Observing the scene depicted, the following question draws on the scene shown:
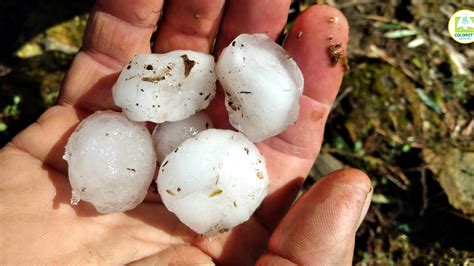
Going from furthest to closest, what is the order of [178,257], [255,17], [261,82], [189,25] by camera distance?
[189,25] → [255,17] → [261,82] → [178,257]

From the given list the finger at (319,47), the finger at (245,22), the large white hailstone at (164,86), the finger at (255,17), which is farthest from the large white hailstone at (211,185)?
the finger at (255,17)

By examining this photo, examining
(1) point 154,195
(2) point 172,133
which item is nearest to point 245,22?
(2) point 172,133

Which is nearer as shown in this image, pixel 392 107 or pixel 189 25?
pixel 189 25

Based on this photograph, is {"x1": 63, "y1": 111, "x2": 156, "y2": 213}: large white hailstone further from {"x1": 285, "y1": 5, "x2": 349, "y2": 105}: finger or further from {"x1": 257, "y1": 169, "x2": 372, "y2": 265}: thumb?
{"x1": 285, "y1": 5, "x2": 349, "y2": 105}: finger

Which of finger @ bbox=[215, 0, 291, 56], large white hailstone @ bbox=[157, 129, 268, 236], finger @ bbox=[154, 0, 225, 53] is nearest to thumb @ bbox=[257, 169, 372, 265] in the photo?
large white hailstone @ bbox=[157, 129, 268, 236]

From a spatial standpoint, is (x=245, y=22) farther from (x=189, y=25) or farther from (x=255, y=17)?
(x=189, y=25)
